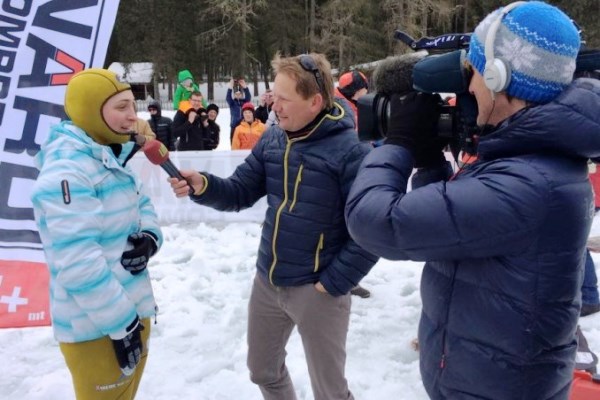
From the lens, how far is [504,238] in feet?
3.92

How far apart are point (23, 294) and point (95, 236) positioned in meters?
1.90

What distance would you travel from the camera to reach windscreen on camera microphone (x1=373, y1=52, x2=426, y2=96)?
150 centimetres

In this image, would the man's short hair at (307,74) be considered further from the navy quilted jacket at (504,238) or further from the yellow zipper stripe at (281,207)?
the navy quilted jacket at (504,238)

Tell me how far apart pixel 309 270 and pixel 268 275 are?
213mm

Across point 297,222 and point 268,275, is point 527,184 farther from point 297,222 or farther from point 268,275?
point 268,275

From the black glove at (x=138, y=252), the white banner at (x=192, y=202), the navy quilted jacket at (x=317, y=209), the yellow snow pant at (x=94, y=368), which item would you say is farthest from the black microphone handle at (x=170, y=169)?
the white banner at (x=192, y=202)

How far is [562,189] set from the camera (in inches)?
47.2

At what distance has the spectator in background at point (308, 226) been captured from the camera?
2256 millimetres

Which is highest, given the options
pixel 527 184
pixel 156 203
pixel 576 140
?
pixel 576 140

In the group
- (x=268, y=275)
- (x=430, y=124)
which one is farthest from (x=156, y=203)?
(x=430, y=124)

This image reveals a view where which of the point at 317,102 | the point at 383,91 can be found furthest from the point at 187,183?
the point at 383,91

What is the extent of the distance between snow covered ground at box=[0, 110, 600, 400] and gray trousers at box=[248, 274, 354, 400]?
2.19 feet

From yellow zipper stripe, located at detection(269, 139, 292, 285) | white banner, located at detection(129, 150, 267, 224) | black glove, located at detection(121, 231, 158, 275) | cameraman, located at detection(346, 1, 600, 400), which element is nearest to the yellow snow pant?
black glove, located at detection(121, 231, 158, 275)

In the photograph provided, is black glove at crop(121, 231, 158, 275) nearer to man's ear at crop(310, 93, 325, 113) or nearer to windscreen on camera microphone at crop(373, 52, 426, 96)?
man's ear at crop(310, 93, 325, 113)
